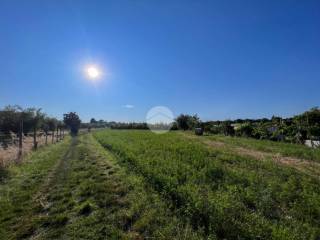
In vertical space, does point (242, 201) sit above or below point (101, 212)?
above

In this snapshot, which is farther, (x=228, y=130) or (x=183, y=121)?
(x=183, y=121)

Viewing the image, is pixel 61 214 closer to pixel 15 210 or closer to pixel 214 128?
pixel 15 210

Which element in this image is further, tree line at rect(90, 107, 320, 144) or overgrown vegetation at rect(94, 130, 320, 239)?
tree line at rect(90, 107, 320, 144)

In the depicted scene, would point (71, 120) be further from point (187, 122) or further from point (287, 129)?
point (287, 129)

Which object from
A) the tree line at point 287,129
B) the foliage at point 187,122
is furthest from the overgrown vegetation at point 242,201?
the foliage at point 187,122

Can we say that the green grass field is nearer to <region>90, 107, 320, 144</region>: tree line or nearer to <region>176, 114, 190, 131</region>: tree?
<region>90, 107, 320, 144</region>: tree line

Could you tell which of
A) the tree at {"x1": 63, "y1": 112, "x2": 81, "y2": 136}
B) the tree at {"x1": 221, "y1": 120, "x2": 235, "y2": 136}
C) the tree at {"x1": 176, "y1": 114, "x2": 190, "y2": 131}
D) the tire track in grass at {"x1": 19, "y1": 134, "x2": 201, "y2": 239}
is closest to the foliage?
the tree at {"x1": 176, "y1": 114, "x2": 190, "y2": 131}

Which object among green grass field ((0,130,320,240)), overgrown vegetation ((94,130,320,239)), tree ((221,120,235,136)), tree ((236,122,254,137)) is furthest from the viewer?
tree ((221,120,235,136))

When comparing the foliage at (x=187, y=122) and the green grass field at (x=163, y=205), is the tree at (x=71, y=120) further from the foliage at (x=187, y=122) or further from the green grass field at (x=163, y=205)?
the green grass field at (x=163, y=205)

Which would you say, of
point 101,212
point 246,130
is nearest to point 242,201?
point 101,212

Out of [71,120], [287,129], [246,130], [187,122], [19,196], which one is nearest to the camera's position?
[19,196]

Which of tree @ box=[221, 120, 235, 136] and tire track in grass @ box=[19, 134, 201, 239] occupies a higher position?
tree @ box=[221, 120, 235, 136]

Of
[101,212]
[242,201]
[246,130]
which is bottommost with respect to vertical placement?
[101,212]

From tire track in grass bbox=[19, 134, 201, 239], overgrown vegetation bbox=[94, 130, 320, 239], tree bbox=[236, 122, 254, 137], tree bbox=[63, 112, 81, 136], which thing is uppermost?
tree bbox=[63, 112, 81, 136]
